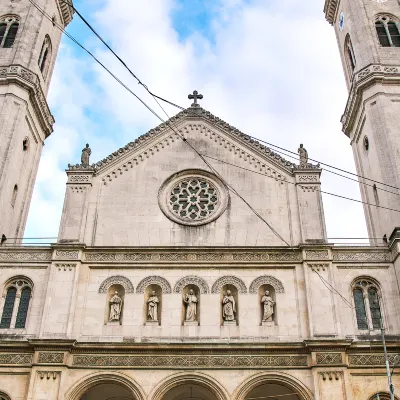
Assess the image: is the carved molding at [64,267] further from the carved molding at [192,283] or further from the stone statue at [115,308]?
the carved molding at [192,283]

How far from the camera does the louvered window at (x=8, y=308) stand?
21859 millimetres

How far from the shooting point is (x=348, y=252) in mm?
23062

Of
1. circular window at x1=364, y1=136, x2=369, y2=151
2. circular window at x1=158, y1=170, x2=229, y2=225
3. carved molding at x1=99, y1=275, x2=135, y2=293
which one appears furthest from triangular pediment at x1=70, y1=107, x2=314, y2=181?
circular window at x1=364, y1=136, x2=369, y2=151

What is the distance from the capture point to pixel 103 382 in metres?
20.5

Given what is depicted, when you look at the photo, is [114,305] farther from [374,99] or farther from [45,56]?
[45,56]

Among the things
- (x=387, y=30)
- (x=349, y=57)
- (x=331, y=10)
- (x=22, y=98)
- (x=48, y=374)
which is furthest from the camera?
(x=331, y=10)

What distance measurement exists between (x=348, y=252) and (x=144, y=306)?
8104mm

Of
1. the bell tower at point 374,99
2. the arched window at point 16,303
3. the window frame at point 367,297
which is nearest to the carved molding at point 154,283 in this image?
the arched window at point 16,303

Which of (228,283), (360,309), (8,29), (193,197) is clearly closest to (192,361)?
(228,283)

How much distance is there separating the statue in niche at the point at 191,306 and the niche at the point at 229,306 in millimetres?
960

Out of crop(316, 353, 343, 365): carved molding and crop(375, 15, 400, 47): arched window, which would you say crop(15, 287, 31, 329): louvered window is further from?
crop(375, 15, 400, 47): arched window

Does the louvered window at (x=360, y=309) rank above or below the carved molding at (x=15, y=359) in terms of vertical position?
above

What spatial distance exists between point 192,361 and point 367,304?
270 inches

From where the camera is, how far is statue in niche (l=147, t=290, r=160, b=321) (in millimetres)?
21750
